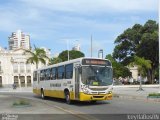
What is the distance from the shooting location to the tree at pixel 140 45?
78750mm

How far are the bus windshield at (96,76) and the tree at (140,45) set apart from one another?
53.9m

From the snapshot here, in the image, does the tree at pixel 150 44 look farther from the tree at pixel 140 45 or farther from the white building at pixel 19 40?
the white building at pixel 19 40

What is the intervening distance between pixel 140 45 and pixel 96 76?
57450 mm

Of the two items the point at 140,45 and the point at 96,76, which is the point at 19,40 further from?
the point at 96,76

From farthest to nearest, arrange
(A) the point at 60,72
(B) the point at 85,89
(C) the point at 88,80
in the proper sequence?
(A) the point at 60,72
(C) the point at 88,80
(B) the point at 85,89

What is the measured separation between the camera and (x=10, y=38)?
176 metres

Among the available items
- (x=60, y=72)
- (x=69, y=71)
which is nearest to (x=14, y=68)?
(x=60, y=72)

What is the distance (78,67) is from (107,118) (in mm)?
8561

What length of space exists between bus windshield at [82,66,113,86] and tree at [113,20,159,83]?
5392 centimetres

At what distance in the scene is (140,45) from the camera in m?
80.8

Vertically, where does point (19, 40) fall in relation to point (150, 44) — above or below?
above

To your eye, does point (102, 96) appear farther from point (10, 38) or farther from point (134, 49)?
point (10, 38)

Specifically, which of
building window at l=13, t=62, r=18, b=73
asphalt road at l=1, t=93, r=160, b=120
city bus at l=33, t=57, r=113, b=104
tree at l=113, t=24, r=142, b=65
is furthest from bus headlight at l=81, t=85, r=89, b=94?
building window at l=13, t=62, r=18, b=73

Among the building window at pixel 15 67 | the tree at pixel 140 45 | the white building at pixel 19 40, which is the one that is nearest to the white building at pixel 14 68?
the building window at pixel 15 67
